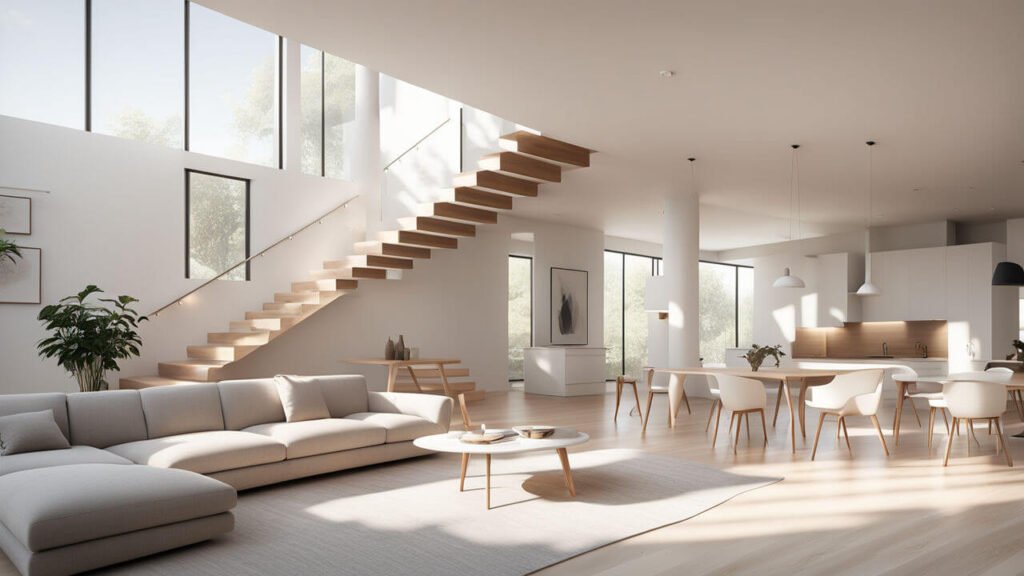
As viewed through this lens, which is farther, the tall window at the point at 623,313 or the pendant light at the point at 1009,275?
the tall window at the point at 623,313

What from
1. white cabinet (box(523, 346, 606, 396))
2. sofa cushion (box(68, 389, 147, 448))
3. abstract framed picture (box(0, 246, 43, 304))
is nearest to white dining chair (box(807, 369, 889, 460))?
sofa cushion (box(68, 389, 147, 448))

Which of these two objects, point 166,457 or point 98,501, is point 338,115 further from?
point 98,501

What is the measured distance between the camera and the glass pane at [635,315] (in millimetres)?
15680

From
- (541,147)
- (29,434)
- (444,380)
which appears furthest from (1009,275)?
(29,434)

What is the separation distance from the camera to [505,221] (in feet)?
40.3

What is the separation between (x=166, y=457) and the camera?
4.31m

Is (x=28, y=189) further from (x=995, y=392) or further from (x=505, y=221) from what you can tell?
(x=995, y=392)

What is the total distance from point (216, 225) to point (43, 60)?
2.48 m

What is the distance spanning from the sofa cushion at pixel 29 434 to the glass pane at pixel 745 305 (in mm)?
15420

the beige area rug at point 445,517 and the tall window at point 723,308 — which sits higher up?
the tall window at point 723,308

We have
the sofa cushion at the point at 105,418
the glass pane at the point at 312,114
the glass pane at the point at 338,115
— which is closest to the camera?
the sofa cushion at the point at 105,418

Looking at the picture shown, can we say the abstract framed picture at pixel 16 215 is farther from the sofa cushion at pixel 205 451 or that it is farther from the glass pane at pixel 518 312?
the glass pane at pixel 518 312

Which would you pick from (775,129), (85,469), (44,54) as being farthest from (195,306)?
(775,129)

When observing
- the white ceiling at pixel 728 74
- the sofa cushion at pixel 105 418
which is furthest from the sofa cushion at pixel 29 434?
the white ceiling at pixel 728 74
